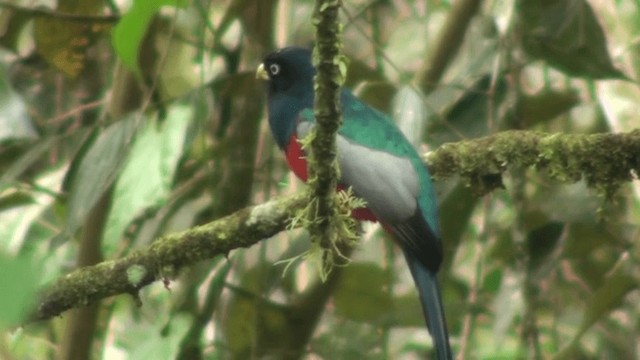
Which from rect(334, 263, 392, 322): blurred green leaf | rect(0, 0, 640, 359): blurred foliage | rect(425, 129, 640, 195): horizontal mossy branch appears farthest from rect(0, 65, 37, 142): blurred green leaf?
rect(334, 263, 392, 322): blurred green leaf

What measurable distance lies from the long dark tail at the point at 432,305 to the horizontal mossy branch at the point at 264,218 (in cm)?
44

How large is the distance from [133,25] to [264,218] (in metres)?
0.50

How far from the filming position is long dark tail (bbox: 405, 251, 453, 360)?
8.41 ft

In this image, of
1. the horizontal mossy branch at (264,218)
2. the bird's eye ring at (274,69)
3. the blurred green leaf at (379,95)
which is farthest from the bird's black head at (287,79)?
the horizontal mossy branch at (264,218)

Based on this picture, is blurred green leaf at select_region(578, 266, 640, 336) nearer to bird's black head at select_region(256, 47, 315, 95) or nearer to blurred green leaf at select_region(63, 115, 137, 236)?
bird's black head at select_region(256, 47, 315, 95)

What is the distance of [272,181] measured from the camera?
3.25 meters

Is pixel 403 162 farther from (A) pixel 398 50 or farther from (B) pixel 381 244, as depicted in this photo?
(A) pixel 398 50

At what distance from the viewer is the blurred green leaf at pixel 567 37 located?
278cm

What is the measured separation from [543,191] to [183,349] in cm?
137

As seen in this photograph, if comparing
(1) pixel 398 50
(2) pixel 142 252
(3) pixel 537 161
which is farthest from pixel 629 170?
(1) pixel 398 50

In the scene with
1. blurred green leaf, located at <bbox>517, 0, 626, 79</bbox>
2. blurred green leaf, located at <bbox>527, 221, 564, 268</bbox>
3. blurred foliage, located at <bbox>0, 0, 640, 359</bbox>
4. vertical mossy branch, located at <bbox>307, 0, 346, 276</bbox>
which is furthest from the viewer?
blurred green leaf, located at <bbox>527, 221, 564, 268</bbox>

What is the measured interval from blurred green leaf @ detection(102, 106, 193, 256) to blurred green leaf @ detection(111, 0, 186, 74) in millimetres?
225

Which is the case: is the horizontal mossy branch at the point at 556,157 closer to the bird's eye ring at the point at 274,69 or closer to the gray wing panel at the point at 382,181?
the gray wing panel at the point at 382,181

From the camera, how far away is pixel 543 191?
11.2ft
